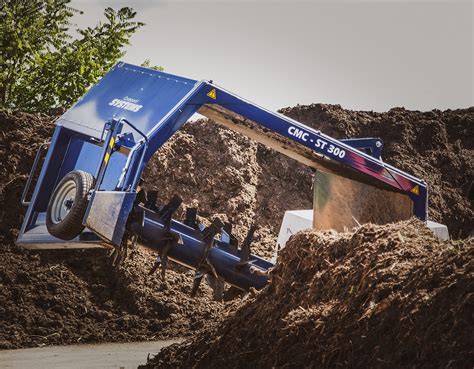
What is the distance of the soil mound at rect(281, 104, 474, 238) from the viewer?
48.9 feet

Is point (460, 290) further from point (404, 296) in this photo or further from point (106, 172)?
point (106, 172)

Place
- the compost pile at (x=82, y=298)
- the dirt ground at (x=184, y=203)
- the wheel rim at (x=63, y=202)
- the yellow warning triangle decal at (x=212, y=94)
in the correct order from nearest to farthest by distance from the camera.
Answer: the wheel rim at (x=63, y=202) < the yellow warning triangle decal at (x=212, y=94) < the compost pile at (x=82, y=298) < the dirt ground at (x=184, y=203)

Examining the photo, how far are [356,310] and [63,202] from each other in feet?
9.84

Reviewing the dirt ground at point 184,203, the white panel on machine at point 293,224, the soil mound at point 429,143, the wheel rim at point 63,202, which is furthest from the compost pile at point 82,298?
the soil mound at point 429,143

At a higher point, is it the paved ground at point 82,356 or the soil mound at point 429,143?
the soil mound at point 429,143

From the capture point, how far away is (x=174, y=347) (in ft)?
27.3

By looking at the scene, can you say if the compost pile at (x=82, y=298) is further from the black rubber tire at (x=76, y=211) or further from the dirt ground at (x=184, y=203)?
the black rubber tire at (x=76, y=211)

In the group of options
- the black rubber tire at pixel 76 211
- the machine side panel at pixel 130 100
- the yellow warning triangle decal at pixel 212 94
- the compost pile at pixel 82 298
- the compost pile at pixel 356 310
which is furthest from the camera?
the compost pile at pixel 82 298

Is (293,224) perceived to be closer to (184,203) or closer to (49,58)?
(184,203)

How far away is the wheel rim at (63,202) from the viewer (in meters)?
8.53

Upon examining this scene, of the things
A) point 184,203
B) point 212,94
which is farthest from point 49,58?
point 212,94

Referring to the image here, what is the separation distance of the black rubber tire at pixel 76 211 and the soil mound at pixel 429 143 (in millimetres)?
7275

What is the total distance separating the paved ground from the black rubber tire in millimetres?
1151

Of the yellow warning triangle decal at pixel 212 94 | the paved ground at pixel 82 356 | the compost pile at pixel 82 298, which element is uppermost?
the yellow warning triangle decal at pixel 212 94
